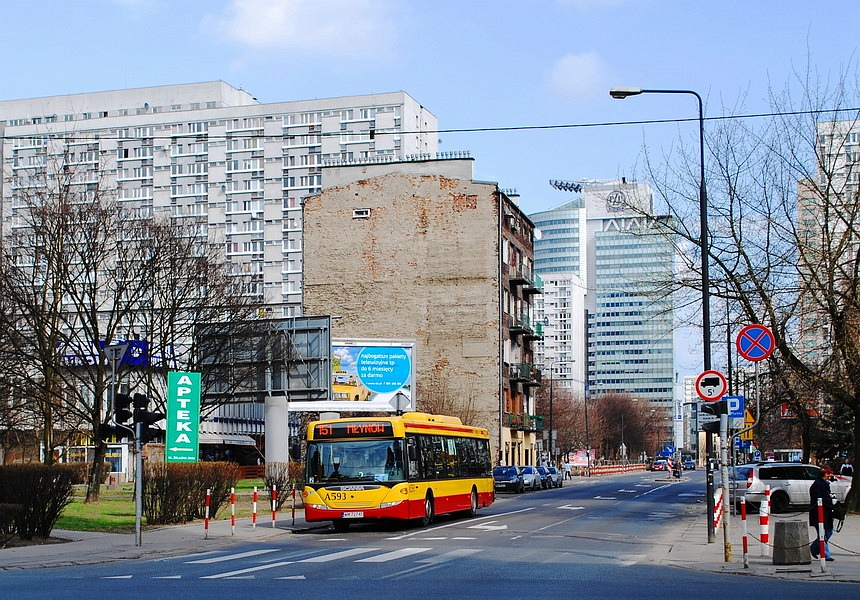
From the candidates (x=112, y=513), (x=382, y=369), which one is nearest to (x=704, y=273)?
(x=112, y=513)

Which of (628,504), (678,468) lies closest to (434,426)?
(628,504)

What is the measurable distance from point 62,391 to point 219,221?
8874 cm

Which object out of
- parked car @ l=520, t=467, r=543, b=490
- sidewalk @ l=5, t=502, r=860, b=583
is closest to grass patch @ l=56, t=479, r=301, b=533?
sidewalk @ l=5, t=502, r=860, b=583

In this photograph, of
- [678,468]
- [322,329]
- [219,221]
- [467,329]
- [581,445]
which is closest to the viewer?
[322,329]

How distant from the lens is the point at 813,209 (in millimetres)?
30047

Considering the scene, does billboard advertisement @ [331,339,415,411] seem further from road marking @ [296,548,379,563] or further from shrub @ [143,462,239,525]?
road marking @ [296,548,379,563]

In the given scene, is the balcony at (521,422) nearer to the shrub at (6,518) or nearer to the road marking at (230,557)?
the road marking at (230,557)

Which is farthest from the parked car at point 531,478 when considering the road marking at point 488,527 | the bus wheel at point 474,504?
the road marking at point 488,527

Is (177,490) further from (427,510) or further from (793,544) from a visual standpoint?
(793,544)

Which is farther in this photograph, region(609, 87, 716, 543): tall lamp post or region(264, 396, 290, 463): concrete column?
region(264, 396, 290, 463): concrete column

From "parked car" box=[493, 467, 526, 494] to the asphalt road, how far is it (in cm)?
3001

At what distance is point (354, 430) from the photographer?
89.8ft

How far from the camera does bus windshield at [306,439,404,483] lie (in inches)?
1051

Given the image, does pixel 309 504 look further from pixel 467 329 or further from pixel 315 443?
pixel 467 329
